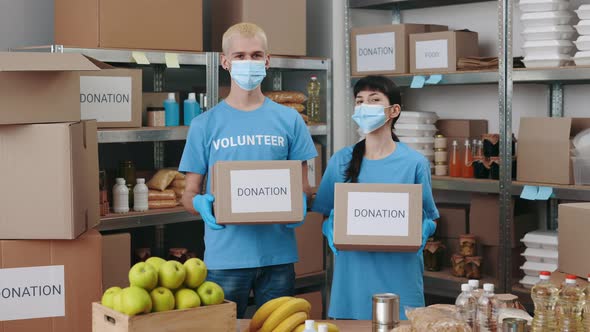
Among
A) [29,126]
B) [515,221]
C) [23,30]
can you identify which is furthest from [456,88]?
[29,126]

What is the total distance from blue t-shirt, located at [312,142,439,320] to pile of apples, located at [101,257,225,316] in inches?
36.1

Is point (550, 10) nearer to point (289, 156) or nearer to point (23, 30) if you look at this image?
point (289, 156)

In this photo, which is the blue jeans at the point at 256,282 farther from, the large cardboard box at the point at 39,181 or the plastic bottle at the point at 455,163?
the plastic bottle at the point at 455,163

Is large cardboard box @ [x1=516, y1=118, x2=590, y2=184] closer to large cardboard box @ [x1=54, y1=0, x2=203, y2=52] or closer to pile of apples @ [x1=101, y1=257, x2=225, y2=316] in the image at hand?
large cardboard box @ [x1=54, y1=0, x2=203, y2=52]

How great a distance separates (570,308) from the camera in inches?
81.0

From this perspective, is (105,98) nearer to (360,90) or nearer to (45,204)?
(45,204)

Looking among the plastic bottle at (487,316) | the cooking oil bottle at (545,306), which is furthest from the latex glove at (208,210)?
the cooking oil bottle at (545,306)

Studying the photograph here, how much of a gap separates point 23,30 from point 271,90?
1.52 meters

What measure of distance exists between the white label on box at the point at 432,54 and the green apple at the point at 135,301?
289cm

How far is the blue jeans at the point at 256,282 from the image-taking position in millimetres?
2994

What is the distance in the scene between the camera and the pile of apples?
1.96 m

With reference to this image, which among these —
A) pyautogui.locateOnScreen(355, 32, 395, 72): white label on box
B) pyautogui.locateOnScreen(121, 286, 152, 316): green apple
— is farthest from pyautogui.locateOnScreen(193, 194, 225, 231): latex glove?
pyautogui.locateOnScreen(355, 32, 395, 72): white label on box

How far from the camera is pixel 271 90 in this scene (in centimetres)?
519

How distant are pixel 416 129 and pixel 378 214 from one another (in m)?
1.96
